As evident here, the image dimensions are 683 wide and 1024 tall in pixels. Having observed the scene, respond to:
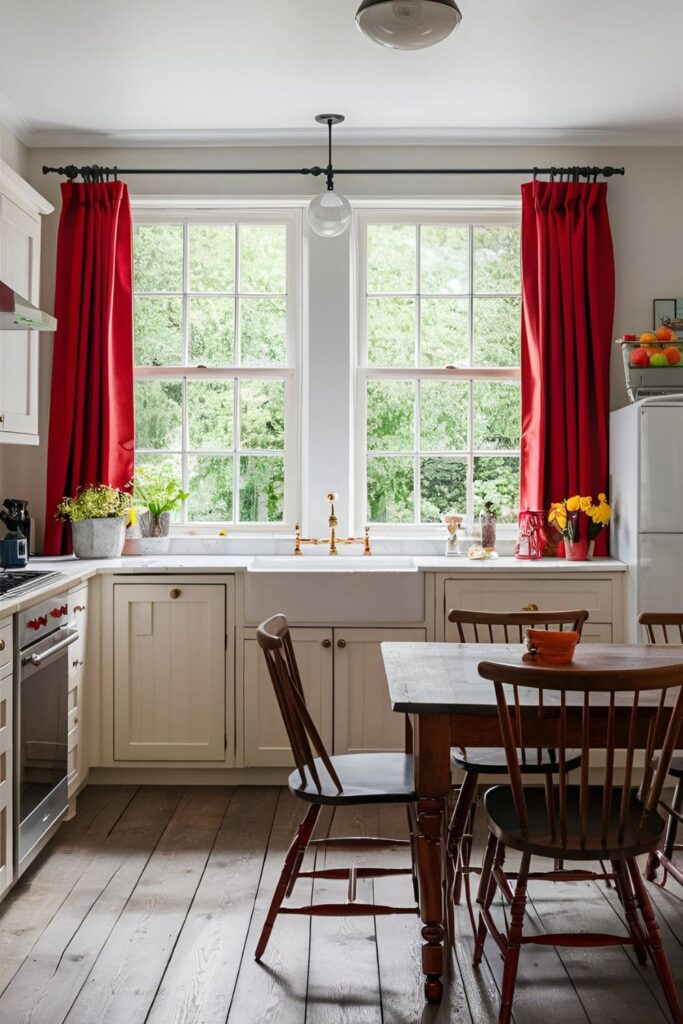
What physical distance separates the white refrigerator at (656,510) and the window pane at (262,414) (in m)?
1.69

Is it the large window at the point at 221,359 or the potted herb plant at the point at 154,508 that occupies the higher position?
the large window at the point at 221,359

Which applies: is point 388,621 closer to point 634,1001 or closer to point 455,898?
point 455,898

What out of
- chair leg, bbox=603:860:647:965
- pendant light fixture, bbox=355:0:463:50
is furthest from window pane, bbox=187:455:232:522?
chair leg, bbox=603:860:647:965

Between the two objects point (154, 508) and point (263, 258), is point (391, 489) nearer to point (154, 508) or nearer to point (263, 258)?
point (154, 508)

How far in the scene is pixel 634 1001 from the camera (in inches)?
94.3

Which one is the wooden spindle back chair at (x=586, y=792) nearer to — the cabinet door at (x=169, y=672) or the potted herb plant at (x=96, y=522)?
the cabinet door at (x=169, y=672)

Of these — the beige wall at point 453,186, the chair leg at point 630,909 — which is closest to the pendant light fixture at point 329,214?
the beige wall at point 453,186

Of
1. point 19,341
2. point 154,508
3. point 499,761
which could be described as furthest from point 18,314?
point 499,761

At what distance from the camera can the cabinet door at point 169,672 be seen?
405 centimetres

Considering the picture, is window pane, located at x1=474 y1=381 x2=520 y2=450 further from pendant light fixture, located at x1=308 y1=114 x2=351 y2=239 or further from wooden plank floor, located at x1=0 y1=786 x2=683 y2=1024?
wooden plank floor, located at x1=0 y1=786 x2=683 y2=1024

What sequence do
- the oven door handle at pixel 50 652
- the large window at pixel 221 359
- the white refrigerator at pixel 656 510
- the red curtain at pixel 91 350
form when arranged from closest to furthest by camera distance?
the oven door handle at pixel 50 652
the white refrigerator at pixel 656 510
the red curtain at pixel 91 350
the large window at pixel 221 359

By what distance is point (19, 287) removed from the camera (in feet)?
13.3

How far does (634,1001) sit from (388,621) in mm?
1873

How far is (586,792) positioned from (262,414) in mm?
3007
